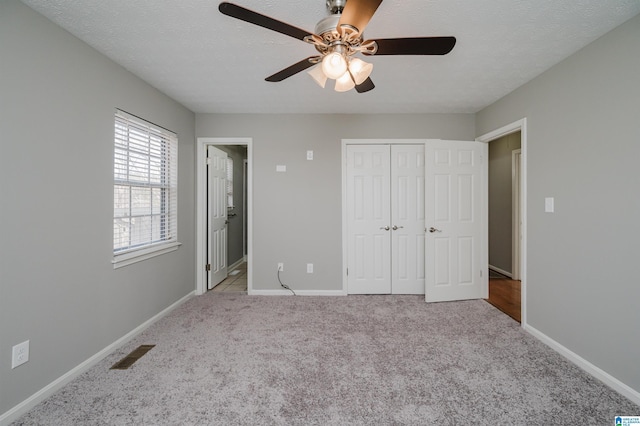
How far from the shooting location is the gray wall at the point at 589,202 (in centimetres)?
169

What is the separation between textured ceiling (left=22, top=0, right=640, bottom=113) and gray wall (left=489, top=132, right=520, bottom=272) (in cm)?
179

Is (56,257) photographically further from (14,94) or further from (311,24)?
(311,24)

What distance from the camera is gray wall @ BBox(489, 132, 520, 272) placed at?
4.21 meters

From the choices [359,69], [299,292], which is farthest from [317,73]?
[299,292]

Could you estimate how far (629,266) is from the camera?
1700 mm

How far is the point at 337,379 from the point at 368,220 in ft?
6.81

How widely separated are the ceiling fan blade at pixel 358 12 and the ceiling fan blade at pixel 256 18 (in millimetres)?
222

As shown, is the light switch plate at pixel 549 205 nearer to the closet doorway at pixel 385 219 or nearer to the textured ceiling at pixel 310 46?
the textured ceiling at pixel 310 46

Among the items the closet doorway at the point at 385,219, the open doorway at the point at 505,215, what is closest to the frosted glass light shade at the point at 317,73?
the closet doorway at the point at 385,219

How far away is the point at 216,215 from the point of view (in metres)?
3.84

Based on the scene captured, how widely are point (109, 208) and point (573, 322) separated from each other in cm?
393

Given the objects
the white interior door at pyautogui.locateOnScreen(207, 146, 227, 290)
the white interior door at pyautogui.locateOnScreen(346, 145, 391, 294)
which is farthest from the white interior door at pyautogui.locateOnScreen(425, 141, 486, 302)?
the white interior door at pyautogui.locateOnScreen(207, 146, 227, 290)

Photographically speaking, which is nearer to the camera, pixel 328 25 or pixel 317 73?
pixel 328 25

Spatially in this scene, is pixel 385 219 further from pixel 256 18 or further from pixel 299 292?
pixel 256 18
